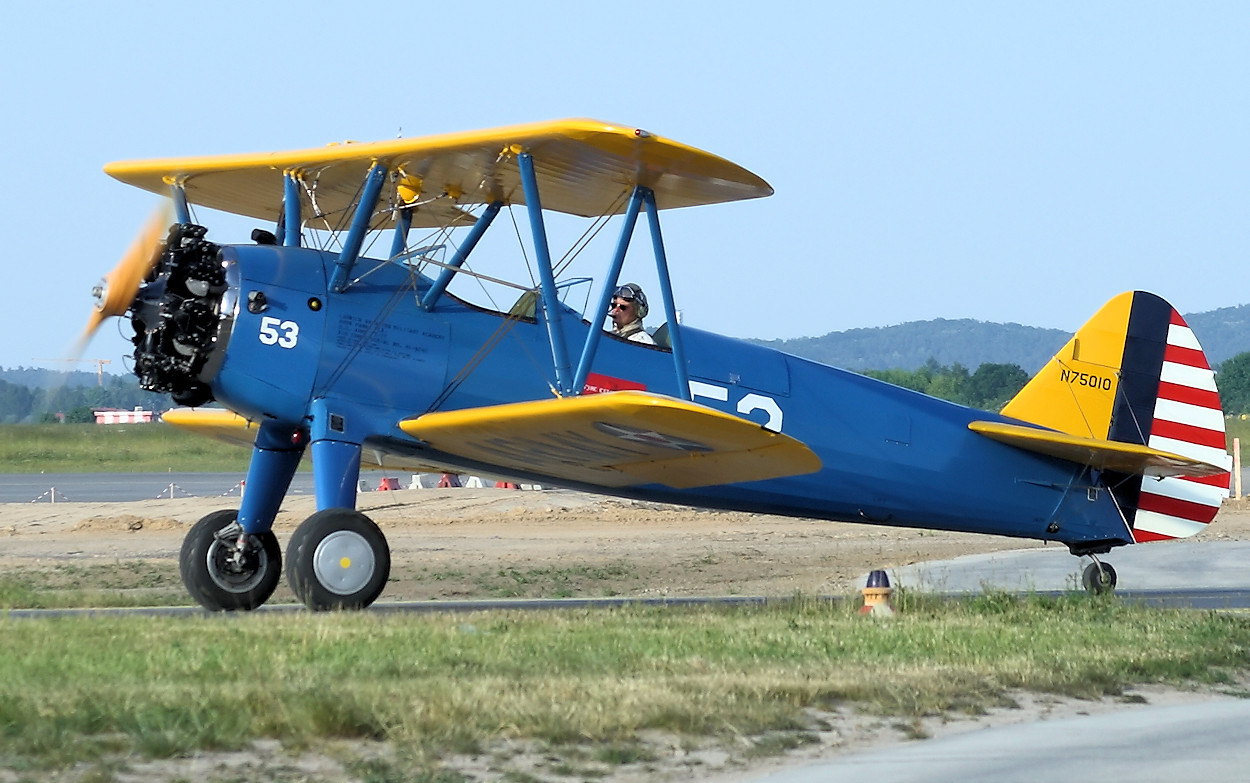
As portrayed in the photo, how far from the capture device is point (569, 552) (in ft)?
62.9

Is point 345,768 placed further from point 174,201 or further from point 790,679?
point 174,201

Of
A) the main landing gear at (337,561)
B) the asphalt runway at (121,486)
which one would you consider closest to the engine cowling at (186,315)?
the main landing gear at (337,561)

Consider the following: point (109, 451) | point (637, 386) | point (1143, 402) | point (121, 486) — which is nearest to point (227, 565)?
point (637, 386)

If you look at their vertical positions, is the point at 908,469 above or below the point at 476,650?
above

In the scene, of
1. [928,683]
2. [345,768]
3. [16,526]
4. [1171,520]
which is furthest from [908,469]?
[16,526]

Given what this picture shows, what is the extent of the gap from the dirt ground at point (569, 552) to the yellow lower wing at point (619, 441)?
2.45 metres

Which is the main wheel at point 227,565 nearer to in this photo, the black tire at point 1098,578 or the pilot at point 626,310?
the pilot at point 626,310

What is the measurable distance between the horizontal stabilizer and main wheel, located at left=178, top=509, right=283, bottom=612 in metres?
5.90

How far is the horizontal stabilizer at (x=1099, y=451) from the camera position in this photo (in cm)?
1221

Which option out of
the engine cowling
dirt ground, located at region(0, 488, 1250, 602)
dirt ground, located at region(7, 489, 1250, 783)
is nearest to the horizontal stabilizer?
dirt ground, located at region(7, 489, 1250, 783)

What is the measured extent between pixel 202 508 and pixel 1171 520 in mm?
18552

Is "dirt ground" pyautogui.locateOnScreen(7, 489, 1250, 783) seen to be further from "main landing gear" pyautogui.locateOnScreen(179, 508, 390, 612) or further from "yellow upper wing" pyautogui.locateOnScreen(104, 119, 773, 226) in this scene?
"yellow upper wing" pyautogui.locateOnScreen(104, 119, 773, 226)

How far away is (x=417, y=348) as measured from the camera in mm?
10359

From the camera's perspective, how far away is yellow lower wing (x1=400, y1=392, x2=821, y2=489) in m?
9.09
